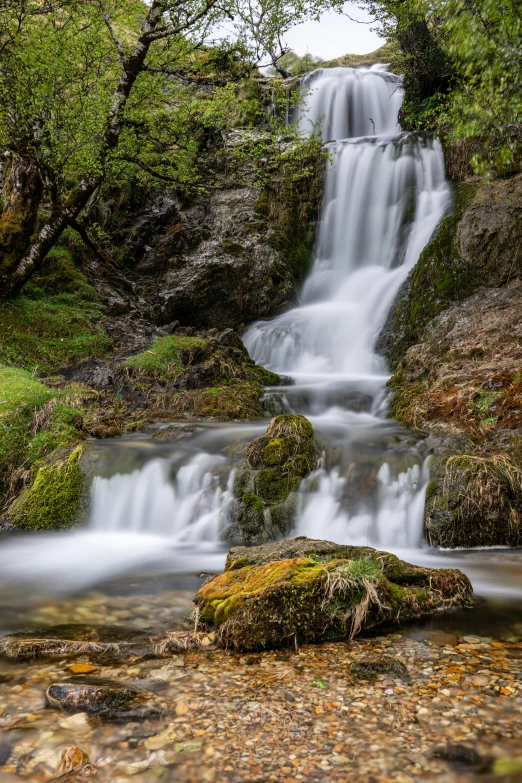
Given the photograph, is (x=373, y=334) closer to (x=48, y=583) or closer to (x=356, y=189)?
(x=356, y=189)

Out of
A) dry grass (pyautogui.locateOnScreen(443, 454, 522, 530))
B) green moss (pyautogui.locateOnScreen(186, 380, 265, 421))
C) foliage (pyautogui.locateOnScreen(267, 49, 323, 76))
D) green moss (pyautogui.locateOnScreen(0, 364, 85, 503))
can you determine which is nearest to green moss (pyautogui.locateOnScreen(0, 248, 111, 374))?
green moss (pyautogui.locateOnScreen(0, 364, 85, 503))

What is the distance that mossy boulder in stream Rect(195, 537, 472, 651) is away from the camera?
3.69 metres

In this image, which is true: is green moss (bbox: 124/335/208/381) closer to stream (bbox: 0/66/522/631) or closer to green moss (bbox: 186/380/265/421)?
green moss (bbox: 186/380/265/421)

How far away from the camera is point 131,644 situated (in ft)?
12.3

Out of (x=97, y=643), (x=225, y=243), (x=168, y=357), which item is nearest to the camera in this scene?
(x=97, y=643)

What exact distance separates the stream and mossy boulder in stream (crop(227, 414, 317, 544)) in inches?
6.8

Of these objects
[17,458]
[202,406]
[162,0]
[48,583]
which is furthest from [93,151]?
[48,583]

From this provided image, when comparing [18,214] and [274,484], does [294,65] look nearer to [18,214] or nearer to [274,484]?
[18,214]

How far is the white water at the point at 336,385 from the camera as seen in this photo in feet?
20.9

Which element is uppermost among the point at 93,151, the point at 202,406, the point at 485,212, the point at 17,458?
the point at 93,151

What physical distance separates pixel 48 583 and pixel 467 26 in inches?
316

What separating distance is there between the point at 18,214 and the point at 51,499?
25.7 feet

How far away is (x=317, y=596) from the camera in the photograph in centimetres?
382

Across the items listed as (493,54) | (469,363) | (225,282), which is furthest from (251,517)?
(225,282)
